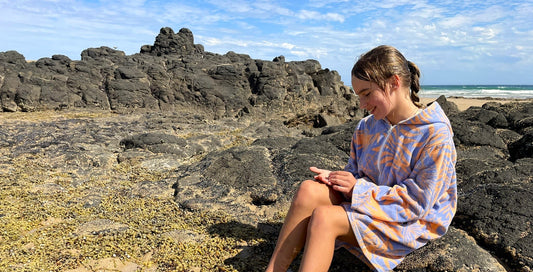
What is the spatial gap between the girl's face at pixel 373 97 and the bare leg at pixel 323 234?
83 centimetres

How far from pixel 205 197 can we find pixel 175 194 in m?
0.66

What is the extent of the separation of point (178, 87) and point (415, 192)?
57.0ft

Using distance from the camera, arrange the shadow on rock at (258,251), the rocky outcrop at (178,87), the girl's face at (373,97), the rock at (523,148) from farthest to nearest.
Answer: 1. the rocky outcrop at (178,87)
2. the rock at (523,148)
3. the shadow on rock at (258,251)
4. the girl's face at (373,97)

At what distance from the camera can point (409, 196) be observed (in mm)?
2803

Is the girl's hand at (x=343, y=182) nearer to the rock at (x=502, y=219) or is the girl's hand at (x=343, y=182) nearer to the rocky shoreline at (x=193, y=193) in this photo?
the rocky shoreline at (x=193, y=193)

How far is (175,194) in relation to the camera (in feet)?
19.7

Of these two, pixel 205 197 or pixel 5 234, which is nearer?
pixel 5 234

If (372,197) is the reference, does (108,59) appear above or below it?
above

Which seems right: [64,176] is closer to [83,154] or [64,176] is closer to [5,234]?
[83,154]

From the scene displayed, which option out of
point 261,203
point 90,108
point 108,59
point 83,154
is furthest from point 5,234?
point 108,59

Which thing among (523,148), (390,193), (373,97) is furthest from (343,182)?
(523,148)

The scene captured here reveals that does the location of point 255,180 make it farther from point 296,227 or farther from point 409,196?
point 409,196

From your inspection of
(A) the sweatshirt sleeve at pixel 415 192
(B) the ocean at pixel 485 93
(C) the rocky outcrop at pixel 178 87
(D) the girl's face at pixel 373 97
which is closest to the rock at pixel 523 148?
(A) the sweatshirt sleeve at pixel 415 192

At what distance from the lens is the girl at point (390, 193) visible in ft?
9.14
